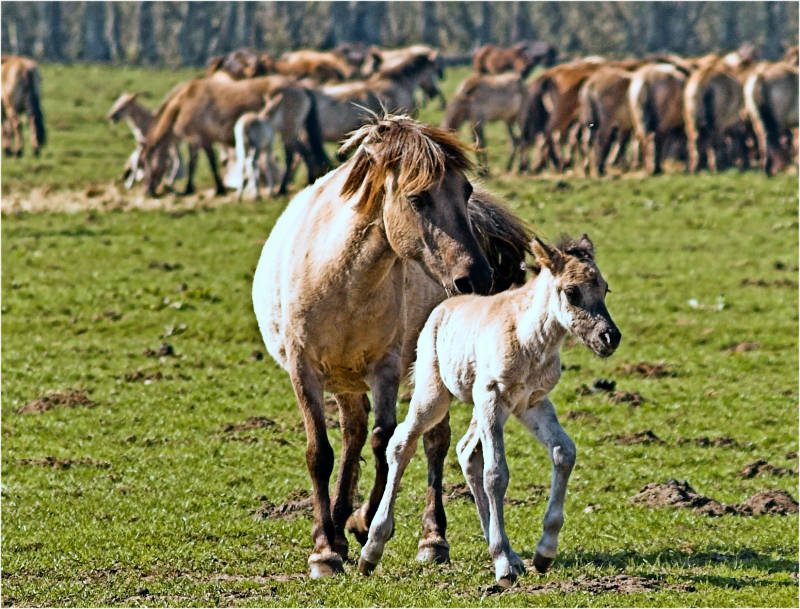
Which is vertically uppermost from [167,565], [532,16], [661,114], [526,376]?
[526,376]

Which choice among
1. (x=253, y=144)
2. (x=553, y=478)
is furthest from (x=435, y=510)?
(x=253, y=144)

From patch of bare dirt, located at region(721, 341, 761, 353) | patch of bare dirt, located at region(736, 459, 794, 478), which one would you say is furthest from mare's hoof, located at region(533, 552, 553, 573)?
patch of bare dirt, located at region(721, 341, 761, 353)

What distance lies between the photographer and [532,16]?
8519cm

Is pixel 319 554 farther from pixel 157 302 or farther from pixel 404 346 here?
pixel 157 302

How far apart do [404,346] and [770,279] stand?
11.0 metres

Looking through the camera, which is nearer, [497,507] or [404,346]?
[497,507]

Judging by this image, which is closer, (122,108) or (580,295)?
(580,295)

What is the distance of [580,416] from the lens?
13.2 m

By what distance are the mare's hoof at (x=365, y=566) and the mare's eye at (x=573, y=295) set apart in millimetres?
2054

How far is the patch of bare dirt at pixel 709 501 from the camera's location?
1013cm

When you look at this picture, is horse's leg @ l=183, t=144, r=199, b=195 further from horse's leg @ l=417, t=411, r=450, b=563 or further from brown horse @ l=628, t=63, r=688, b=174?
horse's leg @ l=417, t=411, r=450, b=563

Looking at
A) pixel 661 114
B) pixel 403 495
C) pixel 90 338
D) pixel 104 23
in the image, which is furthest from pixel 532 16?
pixel 403 495

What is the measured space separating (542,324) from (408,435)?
118 centimetres

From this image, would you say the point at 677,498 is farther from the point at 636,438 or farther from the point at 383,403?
the point at 383,403
